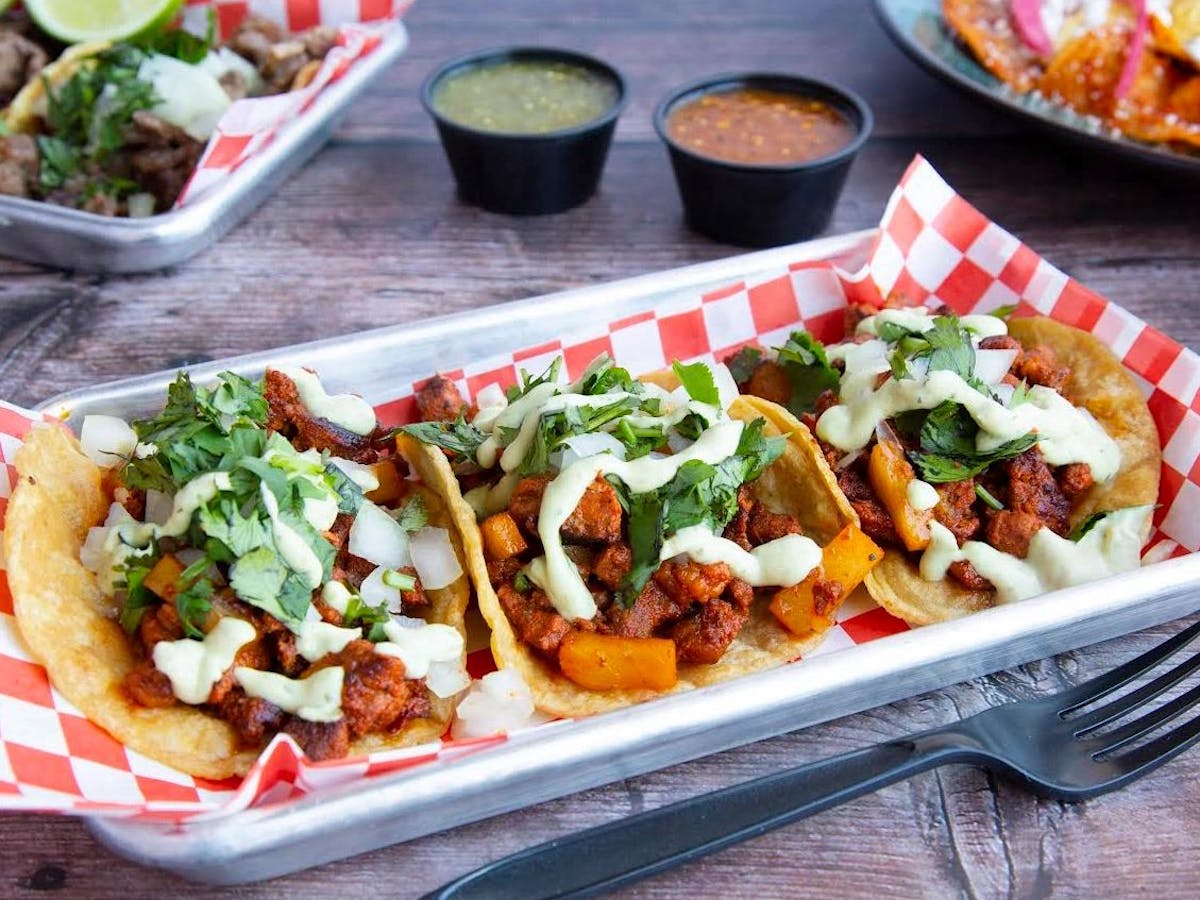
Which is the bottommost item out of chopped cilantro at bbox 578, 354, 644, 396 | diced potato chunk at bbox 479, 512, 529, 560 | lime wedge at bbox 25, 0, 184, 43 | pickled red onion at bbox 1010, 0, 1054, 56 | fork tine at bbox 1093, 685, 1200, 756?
lime wedge at bbox 25, 0, 184, 43

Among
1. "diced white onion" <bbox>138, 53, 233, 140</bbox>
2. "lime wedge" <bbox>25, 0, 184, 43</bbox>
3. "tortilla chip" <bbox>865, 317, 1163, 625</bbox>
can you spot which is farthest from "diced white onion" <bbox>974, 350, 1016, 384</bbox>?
"lime wedge" <bbox>25, 0, 184, 43</bbox>

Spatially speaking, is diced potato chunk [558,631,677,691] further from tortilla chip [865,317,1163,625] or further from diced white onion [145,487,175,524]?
diced white onion [145,487,175,524]

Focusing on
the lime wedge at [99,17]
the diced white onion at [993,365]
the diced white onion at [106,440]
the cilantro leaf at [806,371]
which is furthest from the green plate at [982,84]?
the diced white onion at [106,440]

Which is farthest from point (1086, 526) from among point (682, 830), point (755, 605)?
point (682, 830)

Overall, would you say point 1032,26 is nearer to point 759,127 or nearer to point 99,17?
point 759,127

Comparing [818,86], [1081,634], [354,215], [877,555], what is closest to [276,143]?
[354,215]

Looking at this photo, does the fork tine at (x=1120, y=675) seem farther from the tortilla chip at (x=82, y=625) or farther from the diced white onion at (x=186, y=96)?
the diced white onion at (x=186, y=96)
